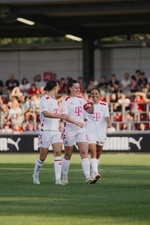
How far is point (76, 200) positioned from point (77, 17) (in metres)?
A: 26.8

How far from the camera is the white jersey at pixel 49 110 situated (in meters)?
18.1

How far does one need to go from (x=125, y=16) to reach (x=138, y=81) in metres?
3.12

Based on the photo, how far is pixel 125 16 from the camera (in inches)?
1567

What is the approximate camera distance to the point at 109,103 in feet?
123

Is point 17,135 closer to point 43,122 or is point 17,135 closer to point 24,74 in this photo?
point 24,74

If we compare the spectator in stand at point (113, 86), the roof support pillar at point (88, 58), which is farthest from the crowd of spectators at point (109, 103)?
the roof support pillar at point (88, 58)

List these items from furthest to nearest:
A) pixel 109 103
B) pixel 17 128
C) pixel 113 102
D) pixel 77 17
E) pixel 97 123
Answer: pixel 77 17 → pixel 17 128 → pixel 113 102 → pixel 109 103 → pixel 97 123

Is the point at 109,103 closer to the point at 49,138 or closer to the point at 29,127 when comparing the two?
the point at 29,127

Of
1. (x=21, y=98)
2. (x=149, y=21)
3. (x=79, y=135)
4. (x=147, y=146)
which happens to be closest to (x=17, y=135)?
(x=21, y=98)

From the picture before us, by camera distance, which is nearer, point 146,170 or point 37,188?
point 37,188

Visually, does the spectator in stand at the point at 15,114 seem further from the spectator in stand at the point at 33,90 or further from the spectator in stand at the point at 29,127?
the spectator in stand at the point at 33,90

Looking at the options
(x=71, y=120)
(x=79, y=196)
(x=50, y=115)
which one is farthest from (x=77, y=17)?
(x=79, y=196)

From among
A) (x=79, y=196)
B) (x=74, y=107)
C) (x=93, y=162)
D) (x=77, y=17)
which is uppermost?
(x=77, y=17)

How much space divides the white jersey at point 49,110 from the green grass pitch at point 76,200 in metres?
1.17
